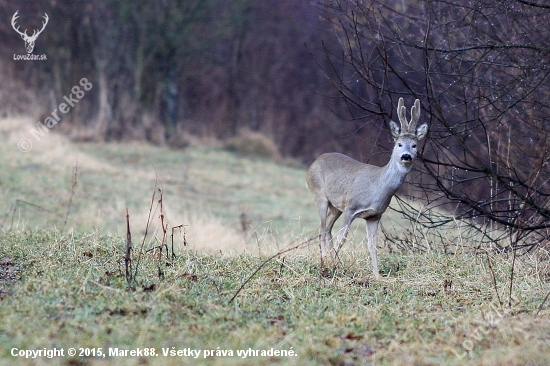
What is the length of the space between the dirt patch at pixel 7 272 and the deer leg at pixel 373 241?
11.0 ft

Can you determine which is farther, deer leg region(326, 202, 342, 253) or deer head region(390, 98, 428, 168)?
deer leg region(326, 202, 342, 253)

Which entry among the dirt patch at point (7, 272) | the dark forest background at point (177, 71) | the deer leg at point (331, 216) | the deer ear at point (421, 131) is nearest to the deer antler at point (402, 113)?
the deer ear at point (421, 131)

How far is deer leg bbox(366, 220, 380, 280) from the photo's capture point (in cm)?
658

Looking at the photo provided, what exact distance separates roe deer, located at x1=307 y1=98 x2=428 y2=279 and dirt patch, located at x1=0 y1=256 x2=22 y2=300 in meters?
2.86

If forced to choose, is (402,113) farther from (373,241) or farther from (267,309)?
(267,309)

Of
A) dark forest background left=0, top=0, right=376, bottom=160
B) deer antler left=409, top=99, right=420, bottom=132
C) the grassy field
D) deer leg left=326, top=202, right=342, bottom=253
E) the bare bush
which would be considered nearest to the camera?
the grassy field

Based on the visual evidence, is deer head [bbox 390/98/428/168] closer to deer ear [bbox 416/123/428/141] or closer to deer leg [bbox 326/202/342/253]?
deer ear [bbox 416/123/428/141]

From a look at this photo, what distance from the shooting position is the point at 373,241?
273 inches

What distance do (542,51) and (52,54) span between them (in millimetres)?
24026

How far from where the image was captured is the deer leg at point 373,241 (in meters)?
6.58

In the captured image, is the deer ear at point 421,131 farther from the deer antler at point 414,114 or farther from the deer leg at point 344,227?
the deer leg at point 344,227

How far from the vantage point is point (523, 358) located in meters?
3.94

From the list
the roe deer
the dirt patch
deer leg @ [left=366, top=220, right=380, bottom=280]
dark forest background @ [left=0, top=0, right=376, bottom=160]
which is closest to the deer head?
the roe deer

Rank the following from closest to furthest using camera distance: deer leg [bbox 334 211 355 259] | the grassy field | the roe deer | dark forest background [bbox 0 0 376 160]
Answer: the grassy field < the roe deer < deer leg [bbox 334 211 355 259] < dark forest background [bbox 0 0 376 160]
